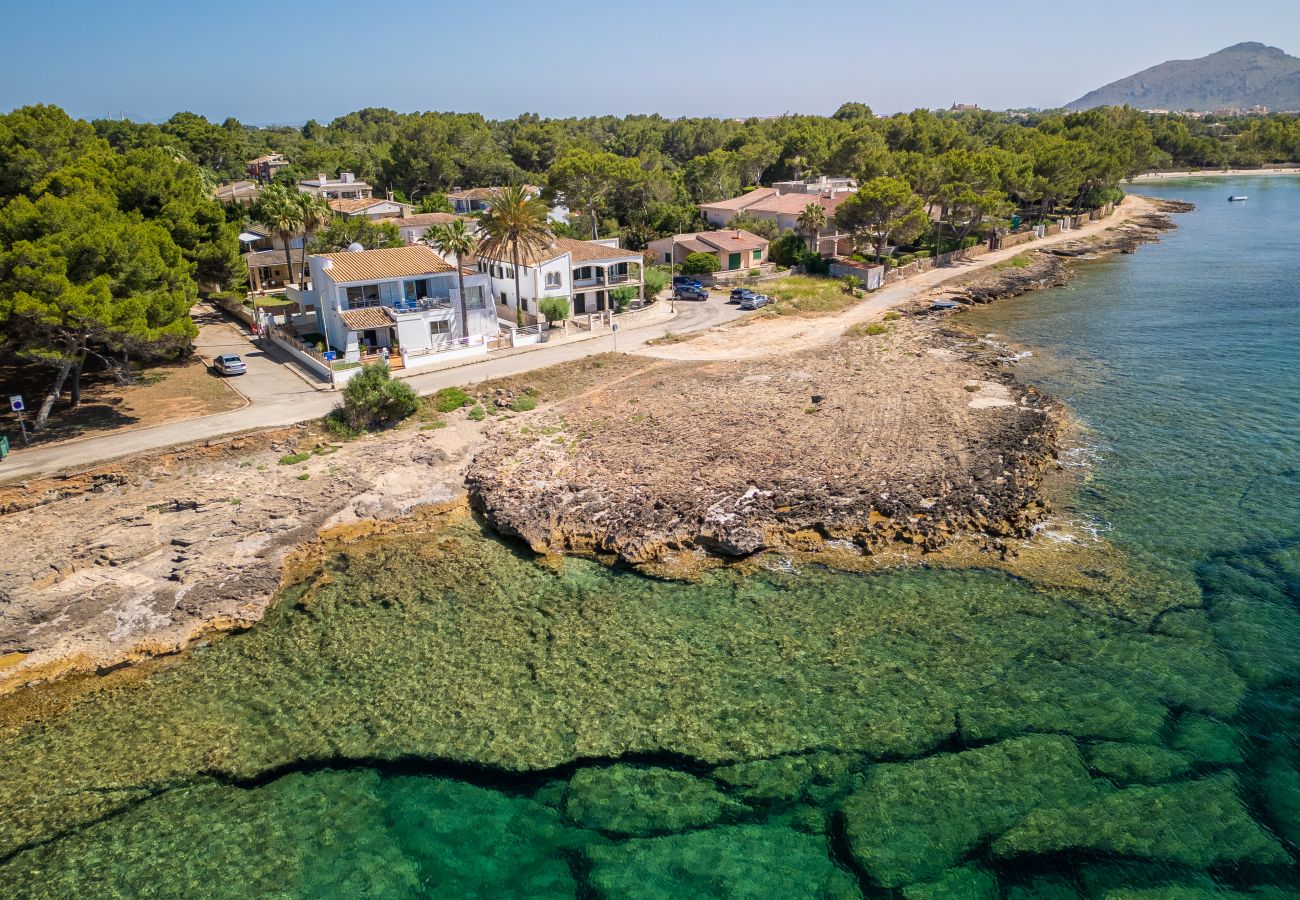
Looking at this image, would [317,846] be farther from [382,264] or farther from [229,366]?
[382,264]

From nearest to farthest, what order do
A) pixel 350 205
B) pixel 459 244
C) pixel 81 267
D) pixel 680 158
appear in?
pixel 81 267 → pixel 459 244 → pixel 350 205 → pixel 680 158

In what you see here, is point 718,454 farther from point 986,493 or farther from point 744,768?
point 744,768

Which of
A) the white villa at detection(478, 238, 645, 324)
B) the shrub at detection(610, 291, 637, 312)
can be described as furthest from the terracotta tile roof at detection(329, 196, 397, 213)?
the shrub at detection(610, 291, 637, 312)

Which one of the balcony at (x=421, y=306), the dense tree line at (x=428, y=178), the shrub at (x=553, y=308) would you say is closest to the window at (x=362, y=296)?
the balcony at (x=421, y=306)

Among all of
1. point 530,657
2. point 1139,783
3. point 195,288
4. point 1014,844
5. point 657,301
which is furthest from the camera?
point 657,301

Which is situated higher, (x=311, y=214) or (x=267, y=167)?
(x=267, y=167)

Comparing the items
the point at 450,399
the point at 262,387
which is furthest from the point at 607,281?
the point at 262,387

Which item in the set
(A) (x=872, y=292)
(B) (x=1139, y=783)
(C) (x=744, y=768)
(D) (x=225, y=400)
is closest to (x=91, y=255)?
(D) (x=225, y=400)
